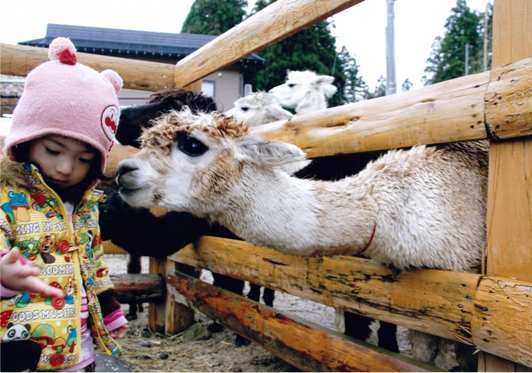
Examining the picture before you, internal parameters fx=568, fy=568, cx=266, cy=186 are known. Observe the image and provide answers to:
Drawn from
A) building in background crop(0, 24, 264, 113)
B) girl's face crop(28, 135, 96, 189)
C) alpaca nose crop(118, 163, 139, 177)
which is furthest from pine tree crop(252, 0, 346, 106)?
girl's face crop(28, 135, 96, 189)

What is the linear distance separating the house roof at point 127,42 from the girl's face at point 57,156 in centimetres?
1659

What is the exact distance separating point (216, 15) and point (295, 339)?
35.6 meters

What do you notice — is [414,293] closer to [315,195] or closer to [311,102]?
[315,195]

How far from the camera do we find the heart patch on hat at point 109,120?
2.08 meters

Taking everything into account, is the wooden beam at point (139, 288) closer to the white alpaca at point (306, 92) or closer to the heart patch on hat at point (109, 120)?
the heart patch on hat at point (109, 120)

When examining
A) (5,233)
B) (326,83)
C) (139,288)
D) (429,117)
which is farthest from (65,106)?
(326,83)

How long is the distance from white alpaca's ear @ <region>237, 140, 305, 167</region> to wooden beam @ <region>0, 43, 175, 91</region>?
2.52 meters

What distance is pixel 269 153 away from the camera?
2.45 meters

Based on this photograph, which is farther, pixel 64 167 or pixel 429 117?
pixel 429 117

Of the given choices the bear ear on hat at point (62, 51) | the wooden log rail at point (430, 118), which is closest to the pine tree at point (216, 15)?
the wooden log rail at point (430, 118)

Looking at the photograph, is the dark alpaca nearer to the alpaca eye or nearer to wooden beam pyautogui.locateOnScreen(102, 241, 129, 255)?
wooden beam pyautogui.locateOnScreen(102, 241, 129, 255)

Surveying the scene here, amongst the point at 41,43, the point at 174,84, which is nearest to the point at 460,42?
the point at 41,43

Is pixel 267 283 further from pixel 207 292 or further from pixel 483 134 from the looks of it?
pixel 483 134

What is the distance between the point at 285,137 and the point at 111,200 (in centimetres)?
140
